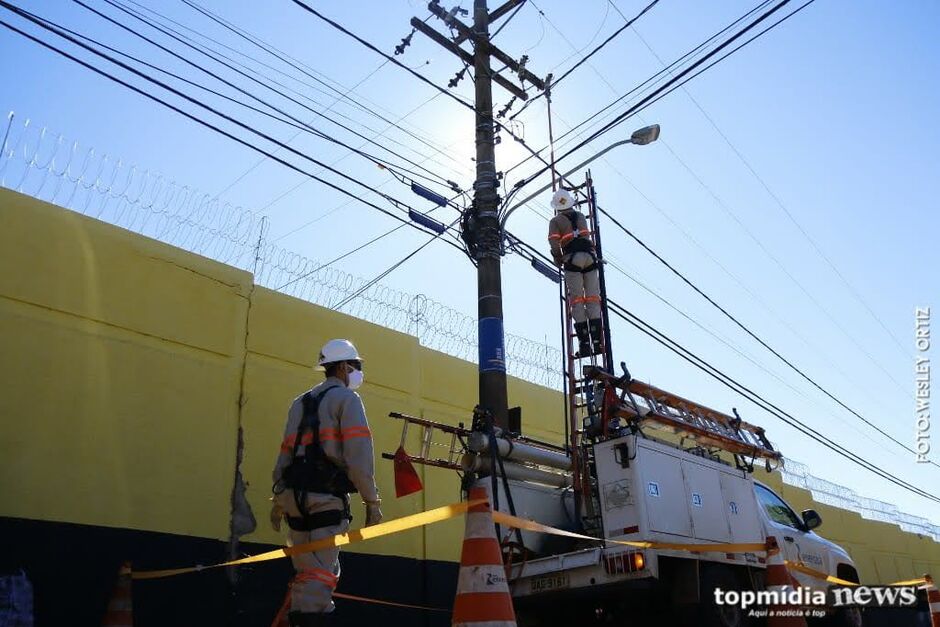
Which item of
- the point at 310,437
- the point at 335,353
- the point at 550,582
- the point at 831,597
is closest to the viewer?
the point at 310,437

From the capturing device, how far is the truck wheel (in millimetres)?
6297

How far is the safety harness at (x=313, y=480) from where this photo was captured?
4320 mm

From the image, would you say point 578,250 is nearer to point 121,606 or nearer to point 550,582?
point 550,582

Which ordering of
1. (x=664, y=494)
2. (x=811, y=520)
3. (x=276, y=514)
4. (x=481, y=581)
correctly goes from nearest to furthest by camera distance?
(x=481, y=581), (x=276, y=514), (x=664, y=494), (x=811, y=520)

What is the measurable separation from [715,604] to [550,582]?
4.57 feet

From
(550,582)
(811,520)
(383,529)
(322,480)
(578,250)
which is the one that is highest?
(578,250)

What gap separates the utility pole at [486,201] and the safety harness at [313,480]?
328 cm

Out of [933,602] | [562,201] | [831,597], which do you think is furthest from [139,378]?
[831,597]

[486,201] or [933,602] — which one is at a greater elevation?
[486,201]

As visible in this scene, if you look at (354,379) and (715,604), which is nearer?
(354,379)

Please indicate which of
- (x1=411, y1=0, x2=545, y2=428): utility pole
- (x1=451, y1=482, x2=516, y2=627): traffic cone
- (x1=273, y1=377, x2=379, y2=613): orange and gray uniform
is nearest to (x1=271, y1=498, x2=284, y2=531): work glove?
(x1=273, y1=377, x2=379, y2=613): orange and gray uniform

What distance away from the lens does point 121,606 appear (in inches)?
216

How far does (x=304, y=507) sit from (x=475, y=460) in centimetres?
305

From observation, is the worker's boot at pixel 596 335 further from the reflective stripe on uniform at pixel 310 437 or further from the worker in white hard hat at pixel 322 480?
the reflective stripe on uniform at pixel 310 437
